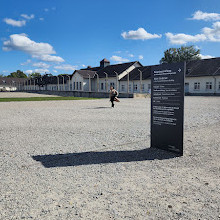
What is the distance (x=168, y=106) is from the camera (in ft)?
14.5

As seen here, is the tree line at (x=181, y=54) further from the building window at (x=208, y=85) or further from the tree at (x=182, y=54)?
the building window at (x=208, y=85)

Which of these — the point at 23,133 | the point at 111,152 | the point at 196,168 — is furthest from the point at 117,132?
the point at 196,168

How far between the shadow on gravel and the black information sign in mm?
248

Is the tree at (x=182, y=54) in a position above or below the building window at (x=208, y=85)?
above

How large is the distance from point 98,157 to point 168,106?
1.62m

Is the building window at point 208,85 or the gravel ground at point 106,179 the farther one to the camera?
the building window at point 208,85

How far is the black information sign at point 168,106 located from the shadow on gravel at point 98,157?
248mm

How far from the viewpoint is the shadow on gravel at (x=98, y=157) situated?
3980 millimetres

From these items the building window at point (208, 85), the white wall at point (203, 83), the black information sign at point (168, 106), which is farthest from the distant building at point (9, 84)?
the black information sign at point (168, 106)

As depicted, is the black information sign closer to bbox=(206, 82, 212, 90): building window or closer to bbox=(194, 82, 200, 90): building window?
bbox=(206, 82, 212, 90): building window

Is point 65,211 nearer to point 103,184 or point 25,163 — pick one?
point 103,184

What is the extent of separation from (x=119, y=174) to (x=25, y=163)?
164 centimetres

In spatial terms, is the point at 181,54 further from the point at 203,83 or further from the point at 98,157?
the point at 98,157

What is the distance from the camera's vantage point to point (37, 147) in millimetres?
4965
